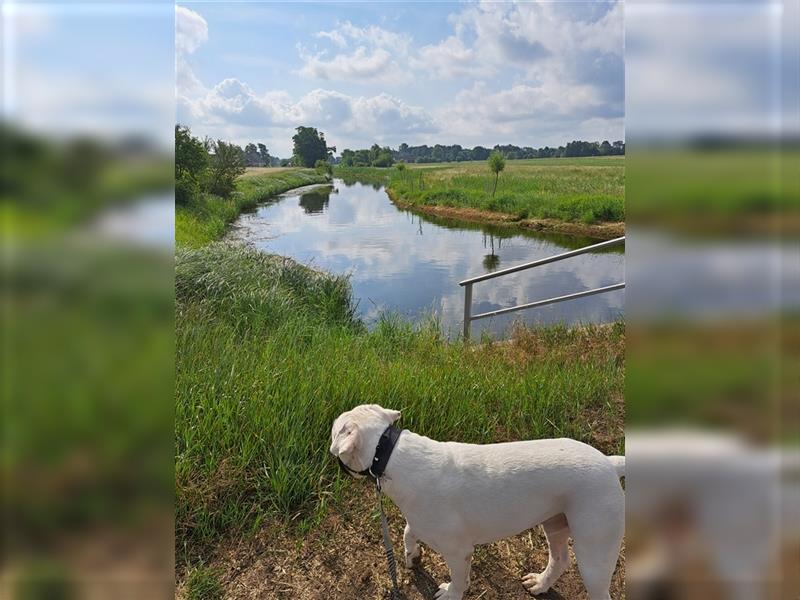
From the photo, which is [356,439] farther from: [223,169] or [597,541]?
[223,169]

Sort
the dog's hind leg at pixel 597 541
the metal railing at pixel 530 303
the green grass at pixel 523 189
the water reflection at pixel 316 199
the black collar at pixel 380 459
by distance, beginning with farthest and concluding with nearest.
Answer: the water reflection at pixel 316 199
the green grass at pixel 523 189
the metal railing at pixel 530 303
the black collar at pixel 380 459
the dog's hind leg at pixel 597 541

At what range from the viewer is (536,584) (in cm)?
221

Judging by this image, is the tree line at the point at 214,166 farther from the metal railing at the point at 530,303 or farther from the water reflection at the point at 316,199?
the metal railing at the point at 530,303

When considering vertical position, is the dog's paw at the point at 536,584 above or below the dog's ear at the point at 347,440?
below

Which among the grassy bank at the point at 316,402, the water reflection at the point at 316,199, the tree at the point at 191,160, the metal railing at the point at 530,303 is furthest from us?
the water reflection at the point at 316,199

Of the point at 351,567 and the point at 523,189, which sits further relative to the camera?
the point at 523,189

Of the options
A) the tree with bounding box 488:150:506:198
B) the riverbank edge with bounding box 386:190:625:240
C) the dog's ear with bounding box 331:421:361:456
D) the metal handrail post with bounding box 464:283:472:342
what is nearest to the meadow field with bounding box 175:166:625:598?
the metal handrail post with bounding box 464:283:472:342

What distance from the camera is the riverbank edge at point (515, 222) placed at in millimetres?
22109

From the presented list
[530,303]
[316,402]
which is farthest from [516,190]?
[316,402]

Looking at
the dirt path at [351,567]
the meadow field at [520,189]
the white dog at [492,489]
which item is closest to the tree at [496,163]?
the meadow field at [520,189]

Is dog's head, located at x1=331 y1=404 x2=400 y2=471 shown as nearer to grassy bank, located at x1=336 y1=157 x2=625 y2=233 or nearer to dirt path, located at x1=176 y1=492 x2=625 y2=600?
dirt path, located at x1=176 y1=492 x2=625 y2=600

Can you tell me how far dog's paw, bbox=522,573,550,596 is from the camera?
2.19 metres

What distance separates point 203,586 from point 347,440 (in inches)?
42.5

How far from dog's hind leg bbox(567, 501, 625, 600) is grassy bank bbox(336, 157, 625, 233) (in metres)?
18.9
